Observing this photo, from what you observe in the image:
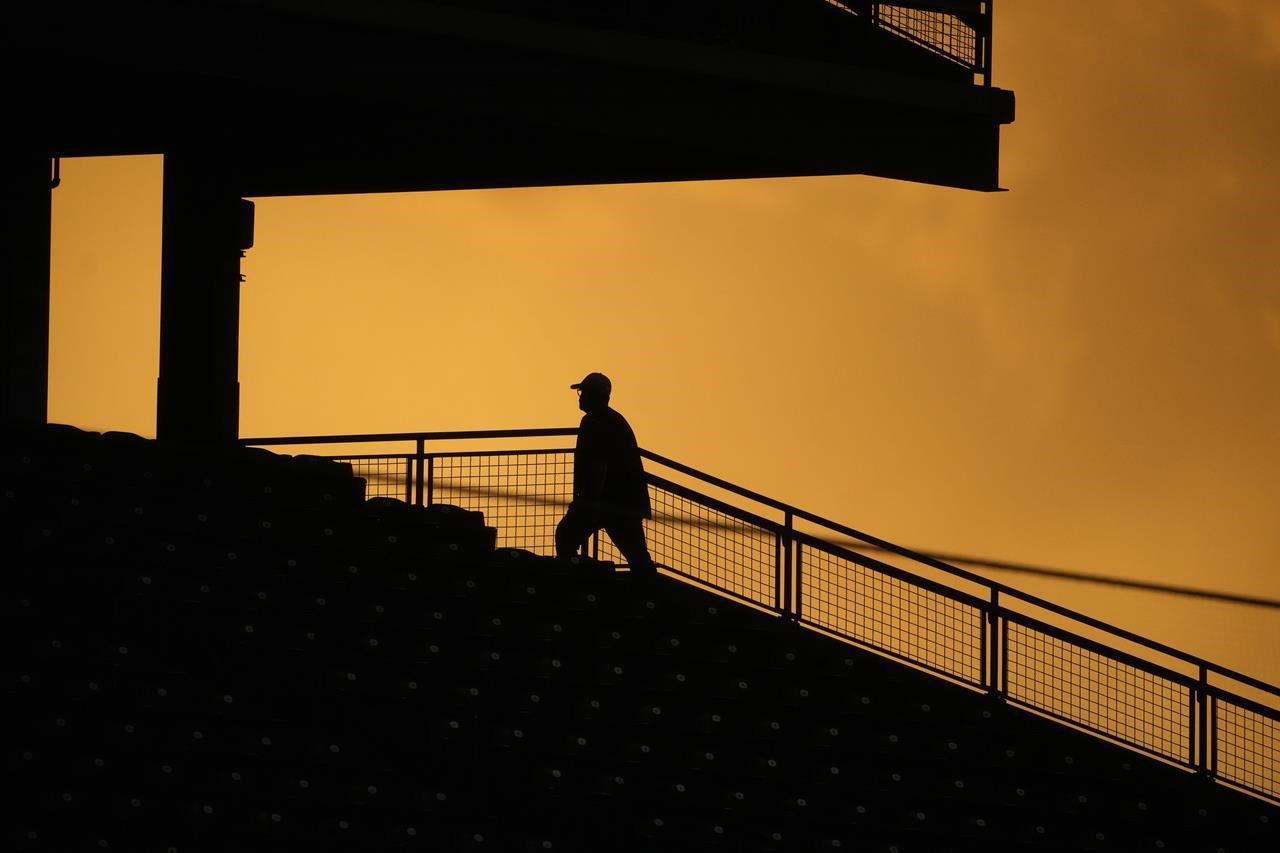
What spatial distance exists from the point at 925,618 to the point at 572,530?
2793 millimetres

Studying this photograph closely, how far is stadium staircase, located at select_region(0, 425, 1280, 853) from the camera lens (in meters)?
11.1

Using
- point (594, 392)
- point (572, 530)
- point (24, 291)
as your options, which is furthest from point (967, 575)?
point (24, 291)

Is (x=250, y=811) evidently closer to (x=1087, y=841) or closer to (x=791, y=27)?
(x=1087, y=841)

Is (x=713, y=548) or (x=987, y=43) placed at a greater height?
(x=987, y=43)

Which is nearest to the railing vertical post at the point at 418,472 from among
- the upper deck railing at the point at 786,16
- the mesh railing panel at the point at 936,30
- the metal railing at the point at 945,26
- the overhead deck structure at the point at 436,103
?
the overhead deck structure at the point at 436,103

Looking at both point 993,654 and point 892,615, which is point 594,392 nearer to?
point 892,615

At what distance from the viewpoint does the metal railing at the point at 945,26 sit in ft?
50.0

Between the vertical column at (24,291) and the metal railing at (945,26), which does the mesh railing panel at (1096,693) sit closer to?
the metal railing at (945,26)

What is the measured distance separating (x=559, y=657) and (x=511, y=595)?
2.48 ft

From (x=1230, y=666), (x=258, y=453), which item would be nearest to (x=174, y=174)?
(x=258, y=453)

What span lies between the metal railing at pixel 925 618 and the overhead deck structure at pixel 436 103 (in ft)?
9.67

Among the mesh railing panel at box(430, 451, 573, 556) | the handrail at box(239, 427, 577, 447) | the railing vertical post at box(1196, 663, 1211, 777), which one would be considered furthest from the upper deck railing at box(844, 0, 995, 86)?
the railing vertical post at box(1196, 663, 1211, 777)

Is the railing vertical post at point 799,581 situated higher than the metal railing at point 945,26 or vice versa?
the metal railing at point 945,26

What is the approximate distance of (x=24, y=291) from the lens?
1812 centimetres
